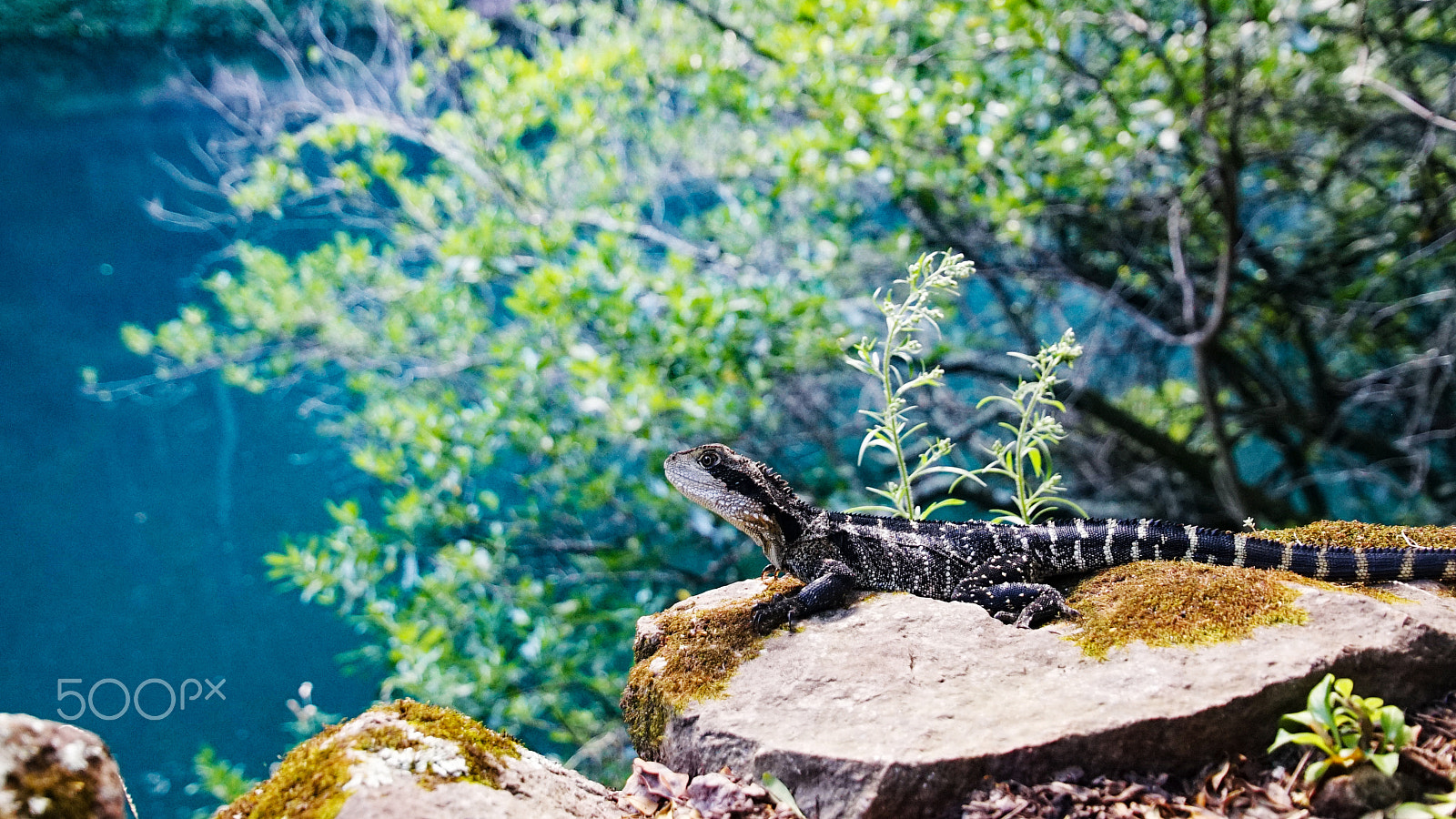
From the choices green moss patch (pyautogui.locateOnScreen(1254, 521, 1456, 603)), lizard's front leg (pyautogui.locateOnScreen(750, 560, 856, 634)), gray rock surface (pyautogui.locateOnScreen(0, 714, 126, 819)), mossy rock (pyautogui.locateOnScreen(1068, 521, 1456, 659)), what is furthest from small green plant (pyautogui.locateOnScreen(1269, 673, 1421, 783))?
gray rock surface (pyautogui.locateOnScreen(0, 714, 126, 819))

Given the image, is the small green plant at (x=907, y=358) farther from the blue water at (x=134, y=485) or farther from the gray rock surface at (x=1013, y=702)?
the blue water at (x=134, y=485)

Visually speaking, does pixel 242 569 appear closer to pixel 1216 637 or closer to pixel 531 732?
pixel 531 732

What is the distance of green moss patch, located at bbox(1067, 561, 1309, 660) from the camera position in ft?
8.62

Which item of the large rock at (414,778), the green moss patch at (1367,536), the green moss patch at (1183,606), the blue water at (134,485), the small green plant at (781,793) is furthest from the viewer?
the blue water at (134,485)

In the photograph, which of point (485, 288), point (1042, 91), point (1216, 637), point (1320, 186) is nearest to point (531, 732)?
point (485, 288)

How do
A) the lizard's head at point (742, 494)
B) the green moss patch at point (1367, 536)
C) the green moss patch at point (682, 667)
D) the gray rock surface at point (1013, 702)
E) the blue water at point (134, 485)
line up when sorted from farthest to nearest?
the blue water at point (134, 485) < the lizard's head at point (742, 494) < the green moss patch at point (1367, 536) < the green moss patch at point (682, 667) < the gray rock surface at point (1013, 702)

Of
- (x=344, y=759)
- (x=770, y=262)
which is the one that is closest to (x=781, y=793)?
(x=344, y=759)

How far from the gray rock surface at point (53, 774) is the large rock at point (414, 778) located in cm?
32

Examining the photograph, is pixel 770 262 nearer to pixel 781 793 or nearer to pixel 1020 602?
pixel 1020 602

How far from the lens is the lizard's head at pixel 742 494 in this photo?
11.5 feet

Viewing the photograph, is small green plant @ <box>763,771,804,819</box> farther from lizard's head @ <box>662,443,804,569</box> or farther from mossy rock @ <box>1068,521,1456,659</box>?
lizard's head @ <box>662,443,804,569</box>

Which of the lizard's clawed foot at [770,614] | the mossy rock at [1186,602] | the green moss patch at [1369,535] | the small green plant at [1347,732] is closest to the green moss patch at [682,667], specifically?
the lizard's clawed foot at [770,614]

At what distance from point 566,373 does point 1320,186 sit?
604 cm

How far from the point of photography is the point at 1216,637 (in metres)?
2.58
